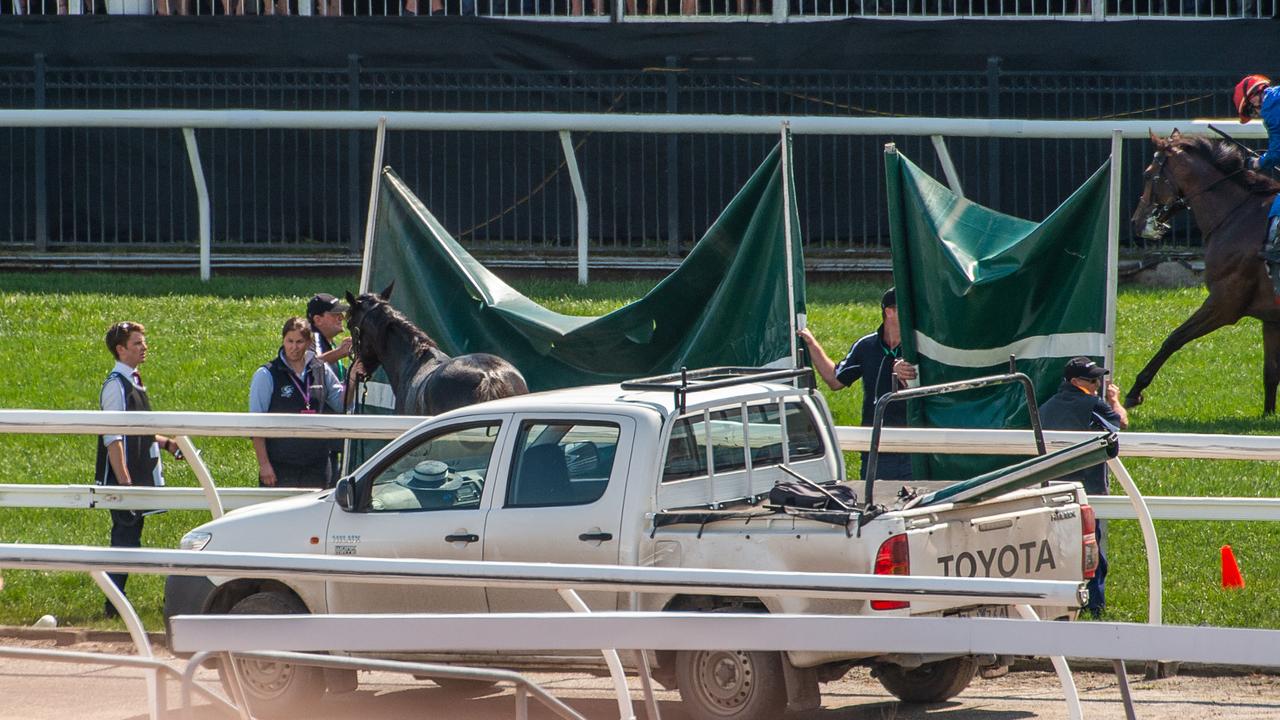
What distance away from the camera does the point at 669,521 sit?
731cm

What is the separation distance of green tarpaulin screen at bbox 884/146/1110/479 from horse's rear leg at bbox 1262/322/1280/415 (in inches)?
188

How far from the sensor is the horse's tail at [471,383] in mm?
9844

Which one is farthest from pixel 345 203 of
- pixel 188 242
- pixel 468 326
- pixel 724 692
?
pixel 724 692

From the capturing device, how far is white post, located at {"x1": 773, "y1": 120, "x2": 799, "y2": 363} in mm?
9586

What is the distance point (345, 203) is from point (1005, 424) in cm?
1177

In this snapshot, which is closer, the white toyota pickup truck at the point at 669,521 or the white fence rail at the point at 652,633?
the white fence rail at the point at 652,633

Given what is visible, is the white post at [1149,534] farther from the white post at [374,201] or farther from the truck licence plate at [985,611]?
the white post at [374,201]

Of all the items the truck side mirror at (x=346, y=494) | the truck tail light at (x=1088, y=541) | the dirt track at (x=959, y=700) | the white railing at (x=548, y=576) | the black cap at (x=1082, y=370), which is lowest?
the dirt track at (x=959, y=700)

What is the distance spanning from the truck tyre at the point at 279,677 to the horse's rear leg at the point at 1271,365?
8.64 meters

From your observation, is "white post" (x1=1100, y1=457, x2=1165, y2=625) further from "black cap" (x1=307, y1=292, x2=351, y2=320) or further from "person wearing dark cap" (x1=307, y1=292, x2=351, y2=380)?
"black cap" (x1=307, y1=292, x2=351, y2=320)

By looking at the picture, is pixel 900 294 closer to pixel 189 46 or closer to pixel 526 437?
pixel 526 437

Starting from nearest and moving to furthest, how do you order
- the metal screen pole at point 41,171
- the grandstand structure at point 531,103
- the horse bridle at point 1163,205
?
the horse bridle at point 1163,205, the metal screen pole at point 41,171, the grandstand structure at point 531,103

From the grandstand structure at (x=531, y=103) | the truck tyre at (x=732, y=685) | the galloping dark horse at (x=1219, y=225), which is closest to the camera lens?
the truck tyre at (x=732, y=685)

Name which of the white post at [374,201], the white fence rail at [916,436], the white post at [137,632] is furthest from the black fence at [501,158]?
the white post at [137,632]
